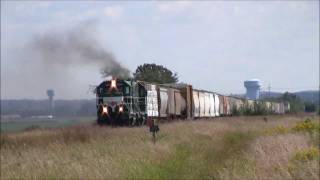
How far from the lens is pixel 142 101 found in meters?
28.7

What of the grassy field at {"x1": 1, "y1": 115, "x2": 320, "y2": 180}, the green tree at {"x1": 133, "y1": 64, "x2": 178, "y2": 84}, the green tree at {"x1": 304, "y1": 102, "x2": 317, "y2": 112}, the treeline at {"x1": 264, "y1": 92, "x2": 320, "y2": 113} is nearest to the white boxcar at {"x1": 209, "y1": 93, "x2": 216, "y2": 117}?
the grassy field at {"x1": 1, "y1": 115, "x2": 320, "y2": 180}

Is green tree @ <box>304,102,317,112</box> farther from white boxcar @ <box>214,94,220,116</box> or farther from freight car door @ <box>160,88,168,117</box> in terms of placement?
freight car door @ <box>160,88,168,117</box>

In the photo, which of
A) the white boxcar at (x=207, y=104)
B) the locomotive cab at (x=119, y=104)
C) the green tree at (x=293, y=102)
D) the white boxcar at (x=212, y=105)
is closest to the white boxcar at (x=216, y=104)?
the white boxcar at (x=212, y=105)

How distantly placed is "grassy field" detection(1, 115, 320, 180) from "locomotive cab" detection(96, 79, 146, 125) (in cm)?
367

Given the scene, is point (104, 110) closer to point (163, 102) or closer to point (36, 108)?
point (163, 102)

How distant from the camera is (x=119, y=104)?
27.9m

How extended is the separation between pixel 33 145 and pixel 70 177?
911 cm

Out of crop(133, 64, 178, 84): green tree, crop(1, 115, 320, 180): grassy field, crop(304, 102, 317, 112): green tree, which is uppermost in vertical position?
crop(133, 64, 178, 84): green tree

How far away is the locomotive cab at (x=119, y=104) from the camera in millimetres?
27656

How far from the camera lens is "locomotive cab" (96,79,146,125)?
2766 centimetres

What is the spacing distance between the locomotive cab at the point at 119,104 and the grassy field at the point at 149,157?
3.67 metres

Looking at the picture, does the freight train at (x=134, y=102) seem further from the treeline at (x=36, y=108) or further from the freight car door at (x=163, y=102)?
the treeline at (x=36, y=108)

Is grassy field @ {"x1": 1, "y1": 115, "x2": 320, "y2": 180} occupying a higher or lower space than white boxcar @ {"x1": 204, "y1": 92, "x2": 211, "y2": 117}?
lower

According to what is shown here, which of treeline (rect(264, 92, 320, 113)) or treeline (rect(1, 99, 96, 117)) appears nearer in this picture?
treeline (rect(1, 99, 96, 117))
